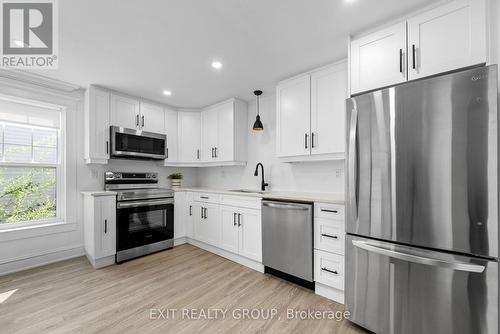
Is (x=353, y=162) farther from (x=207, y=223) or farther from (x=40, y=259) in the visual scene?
(x=40, y=259)

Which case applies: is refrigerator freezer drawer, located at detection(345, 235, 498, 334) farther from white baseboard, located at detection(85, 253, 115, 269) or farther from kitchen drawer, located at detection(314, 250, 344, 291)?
white baseboard, located at detection(85, 253, 115, 269)

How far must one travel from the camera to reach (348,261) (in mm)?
1832

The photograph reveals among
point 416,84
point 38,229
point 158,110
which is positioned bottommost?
point 38,229

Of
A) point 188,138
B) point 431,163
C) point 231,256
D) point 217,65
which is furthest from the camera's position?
point 188,138

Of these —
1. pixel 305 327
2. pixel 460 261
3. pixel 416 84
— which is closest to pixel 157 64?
pixel 416 84

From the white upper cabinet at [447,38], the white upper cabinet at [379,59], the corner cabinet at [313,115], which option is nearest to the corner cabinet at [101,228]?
the corner cabinet at [313,115]

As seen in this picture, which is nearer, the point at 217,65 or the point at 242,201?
the point at 217,65

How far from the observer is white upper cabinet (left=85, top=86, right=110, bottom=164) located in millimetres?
3156

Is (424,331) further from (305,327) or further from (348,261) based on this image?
(305,327)

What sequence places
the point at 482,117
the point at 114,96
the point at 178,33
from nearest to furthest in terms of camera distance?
the point at 482,117 < the point at 178,33 < the point at 114,96

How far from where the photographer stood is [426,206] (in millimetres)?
1445

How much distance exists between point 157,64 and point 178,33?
2.33 feet

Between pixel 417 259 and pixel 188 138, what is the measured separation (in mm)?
3760

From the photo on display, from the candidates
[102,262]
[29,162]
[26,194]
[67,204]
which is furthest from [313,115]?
[26,194]
